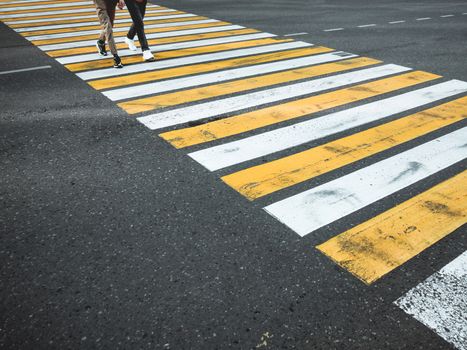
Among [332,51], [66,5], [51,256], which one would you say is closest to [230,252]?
[51,256]

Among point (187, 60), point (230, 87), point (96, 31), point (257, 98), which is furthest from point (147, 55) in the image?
point (96, 31)

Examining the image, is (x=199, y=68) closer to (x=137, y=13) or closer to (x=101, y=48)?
(x=137, y=13)

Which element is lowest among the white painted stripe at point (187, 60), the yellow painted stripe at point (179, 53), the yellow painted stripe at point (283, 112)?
the yellow painted stripe at point (283, 112)

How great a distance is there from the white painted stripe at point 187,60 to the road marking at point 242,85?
139 cm

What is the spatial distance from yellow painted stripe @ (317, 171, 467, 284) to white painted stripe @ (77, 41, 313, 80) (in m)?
5.10

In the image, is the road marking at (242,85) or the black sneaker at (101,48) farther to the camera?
the black sneaker at (101,48)

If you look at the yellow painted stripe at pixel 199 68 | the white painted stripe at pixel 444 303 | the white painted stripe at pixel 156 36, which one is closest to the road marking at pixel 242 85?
the yellow painted stripe at pixel 199 68

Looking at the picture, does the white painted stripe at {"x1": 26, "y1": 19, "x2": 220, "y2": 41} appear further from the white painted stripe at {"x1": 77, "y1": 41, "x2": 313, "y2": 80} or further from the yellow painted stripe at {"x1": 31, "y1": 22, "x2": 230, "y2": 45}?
the white painted stripe at {"x1": 77, "y1": 41, "x2": 313, "y2": 80}

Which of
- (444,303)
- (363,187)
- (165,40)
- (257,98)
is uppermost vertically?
(165,40)

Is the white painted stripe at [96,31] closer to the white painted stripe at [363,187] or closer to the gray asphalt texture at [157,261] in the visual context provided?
the gray asphalt texture at [157,261]

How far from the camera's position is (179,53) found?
7.60m

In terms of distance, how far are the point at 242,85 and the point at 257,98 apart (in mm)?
639

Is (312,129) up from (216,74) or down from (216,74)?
down

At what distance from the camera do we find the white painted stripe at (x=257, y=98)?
187 inches
